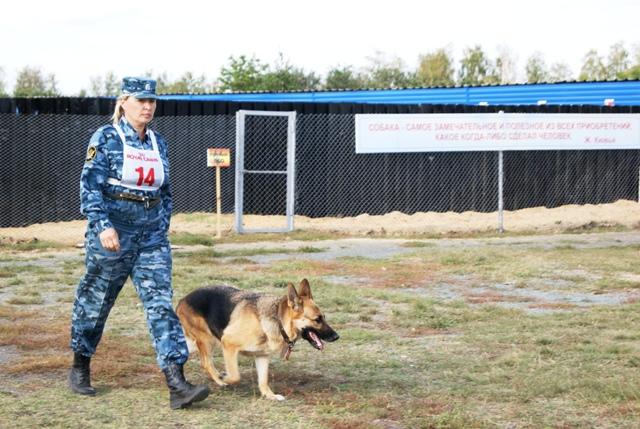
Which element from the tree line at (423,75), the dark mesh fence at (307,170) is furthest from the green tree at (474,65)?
the dark mesh fence at (307,170)

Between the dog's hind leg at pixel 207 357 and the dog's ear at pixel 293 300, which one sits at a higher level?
the dog's ear at pixel 293 300

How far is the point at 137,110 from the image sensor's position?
6230 mm

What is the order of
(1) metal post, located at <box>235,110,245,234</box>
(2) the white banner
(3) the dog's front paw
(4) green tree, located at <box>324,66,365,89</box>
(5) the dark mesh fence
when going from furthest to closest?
(4) green tree, located at <box>324,66,365,89</box> < (2) the white banner < (5) the dark mesh fence < (1) metal post, located at <box>235,110,245,234</box> < (3) the dog's front paw

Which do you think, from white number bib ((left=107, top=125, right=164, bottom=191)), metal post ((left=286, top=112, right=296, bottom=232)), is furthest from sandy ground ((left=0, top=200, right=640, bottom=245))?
white number bib ((left=107, top=125, right=164, bottom=191))

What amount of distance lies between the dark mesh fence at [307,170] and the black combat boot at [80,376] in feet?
41.6

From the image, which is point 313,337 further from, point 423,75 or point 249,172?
point 423,75

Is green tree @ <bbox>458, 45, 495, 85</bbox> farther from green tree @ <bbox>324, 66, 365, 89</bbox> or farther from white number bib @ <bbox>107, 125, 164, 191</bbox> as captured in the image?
white number bib @ <bbox>107, 125, 164, 191</bbox>

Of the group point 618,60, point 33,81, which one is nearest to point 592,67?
point 618,60

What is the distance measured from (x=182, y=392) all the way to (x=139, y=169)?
52.5 inches

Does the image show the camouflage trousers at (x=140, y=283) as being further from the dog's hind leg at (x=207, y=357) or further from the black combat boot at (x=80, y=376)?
the dog's hind leg at (x=207, y=357)

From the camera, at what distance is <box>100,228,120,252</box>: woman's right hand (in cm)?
599

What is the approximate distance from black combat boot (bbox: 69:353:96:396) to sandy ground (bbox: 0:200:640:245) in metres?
10.3

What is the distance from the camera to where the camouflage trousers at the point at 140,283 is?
246 inches

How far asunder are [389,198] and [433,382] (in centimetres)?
1442
